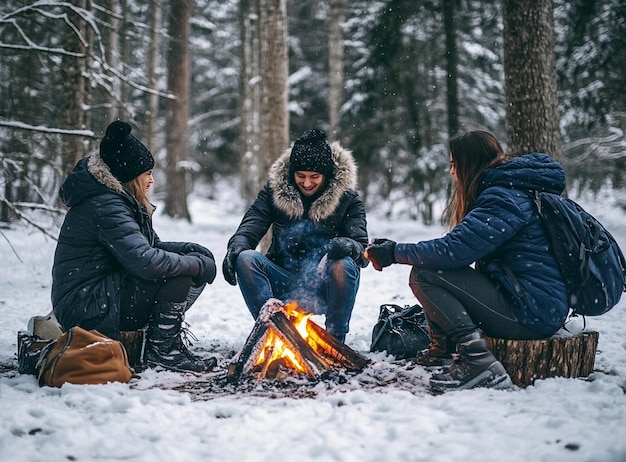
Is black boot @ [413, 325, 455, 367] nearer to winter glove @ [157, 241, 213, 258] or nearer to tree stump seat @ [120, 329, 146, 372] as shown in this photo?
winter glove @ [157, 241, 213, 258]

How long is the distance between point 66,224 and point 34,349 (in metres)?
0.90

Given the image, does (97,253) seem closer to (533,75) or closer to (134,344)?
(134,344)

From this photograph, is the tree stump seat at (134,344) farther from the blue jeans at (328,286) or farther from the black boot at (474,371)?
the black boot at (474,371)

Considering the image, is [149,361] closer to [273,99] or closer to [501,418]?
[501,418]

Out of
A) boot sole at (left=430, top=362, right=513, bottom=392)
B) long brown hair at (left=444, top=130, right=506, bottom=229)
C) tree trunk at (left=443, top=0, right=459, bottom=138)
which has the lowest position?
boot sole at (left=430, top=362, right=513, bottom=392)

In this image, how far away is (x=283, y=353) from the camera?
408 cm

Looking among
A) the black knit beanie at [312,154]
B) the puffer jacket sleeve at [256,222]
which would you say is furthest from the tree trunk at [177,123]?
the black knit beanie at [312,154]

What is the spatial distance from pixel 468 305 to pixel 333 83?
46.9ft

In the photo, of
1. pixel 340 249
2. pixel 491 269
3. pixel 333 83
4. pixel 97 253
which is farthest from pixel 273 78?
pixel 333 83

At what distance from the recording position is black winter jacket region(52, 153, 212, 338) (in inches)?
159

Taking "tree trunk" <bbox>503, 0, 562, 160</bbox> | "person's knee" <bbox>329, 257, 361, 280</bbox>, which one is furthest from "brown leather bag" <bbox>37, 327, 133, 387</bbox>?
"tree trunk" <bbox>503, 0, 562, 160</bbox>

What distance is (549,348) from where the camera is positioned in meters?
3.77

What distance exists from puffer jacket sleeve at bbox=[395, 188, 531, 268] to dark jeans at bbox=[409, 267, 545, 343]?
0.35 ft

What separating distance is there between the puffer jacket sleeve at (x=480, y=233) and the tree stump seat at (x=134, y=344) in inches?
84.9
